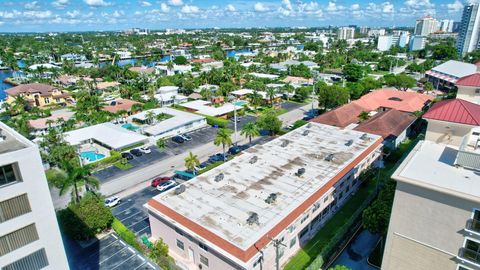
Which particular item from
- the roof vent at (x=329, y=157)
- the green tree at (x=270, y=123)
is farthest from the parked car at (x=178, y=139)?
the roof vent at (x=329, y=157)

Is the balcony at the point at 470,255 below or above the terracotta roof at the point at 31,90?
above

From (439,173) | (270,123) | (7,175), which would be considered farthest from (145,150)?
(439,173)

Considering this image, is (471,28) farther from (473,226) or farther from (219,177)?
(473,226)

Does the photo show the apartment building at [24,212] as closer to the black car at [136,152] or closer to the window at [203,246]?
the window at [203,246]

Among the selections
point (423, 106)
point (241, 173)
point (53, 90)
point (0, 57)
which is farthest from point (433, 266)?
point (0, 57)

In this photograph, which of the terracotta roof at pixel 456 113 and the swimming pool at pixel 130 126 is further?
the swimming pool at pixel 130 126

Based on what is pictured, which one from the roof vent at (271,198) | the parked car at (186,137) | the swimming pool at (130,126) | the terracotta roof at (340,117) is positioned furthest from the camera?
the swimming pool at (130,126)

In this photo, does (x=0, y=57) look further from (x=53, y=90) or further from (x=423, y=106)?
(x=423, y=106)

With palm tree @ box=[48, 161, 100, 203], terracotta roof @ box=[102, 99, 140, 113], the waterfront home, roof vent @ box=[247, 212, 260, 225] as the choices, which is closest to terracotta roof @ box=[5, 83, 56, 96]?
the waterfront home

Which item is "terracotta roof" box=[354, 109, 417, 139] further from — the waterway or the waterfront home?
the waterfront home
